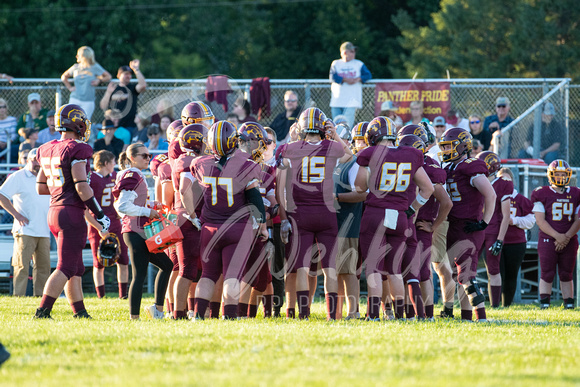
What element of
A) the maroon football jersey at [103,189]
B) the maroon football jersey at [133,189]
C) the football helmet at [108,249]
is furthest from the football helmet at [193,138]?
the maroon football jersey at [103,189]

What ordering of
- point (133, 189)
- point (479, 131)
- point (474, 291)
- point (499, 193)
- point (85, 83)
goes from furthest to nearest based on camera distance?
point (85, 83) → point (479, 131) → point (499, 193) → point (474, 291) → point (133, 189)

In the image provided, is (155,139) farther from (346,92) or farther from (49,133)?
(346,92)

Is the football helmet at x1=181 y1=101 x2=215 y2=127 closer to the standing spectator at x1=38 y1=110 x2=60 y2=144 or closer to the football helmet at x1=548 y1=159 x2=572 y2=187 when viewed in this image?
the football helmet at x1=548 y1=159 x2=572 y2=187

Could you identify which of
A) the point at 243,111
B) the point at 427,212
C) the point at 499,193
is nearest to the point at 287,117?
the point at 243,111

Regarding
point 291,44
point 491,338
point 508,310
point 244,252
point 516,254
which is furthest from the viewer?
point 291,44

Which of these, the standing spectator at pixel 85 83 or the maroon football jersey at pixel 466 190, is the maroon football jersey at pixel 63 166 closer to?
the maroon football jersey at pixel 466 190

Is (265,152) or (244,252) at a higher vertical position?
(265,152)

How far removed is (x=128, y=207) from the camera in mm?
8422

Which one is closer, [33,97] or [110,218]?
[110,218]

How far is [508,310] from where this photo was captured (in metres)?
11.1

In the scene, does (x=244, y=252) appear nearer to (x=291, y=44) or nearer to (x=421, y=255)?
(x=421, y=255)

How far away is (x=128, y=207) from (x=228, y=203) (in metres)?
1.27

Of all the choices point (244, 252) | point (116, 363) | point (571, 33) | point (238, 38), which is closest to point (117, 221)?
point (244, 252)

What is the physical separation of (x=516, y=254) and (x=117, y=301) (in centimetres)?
602
